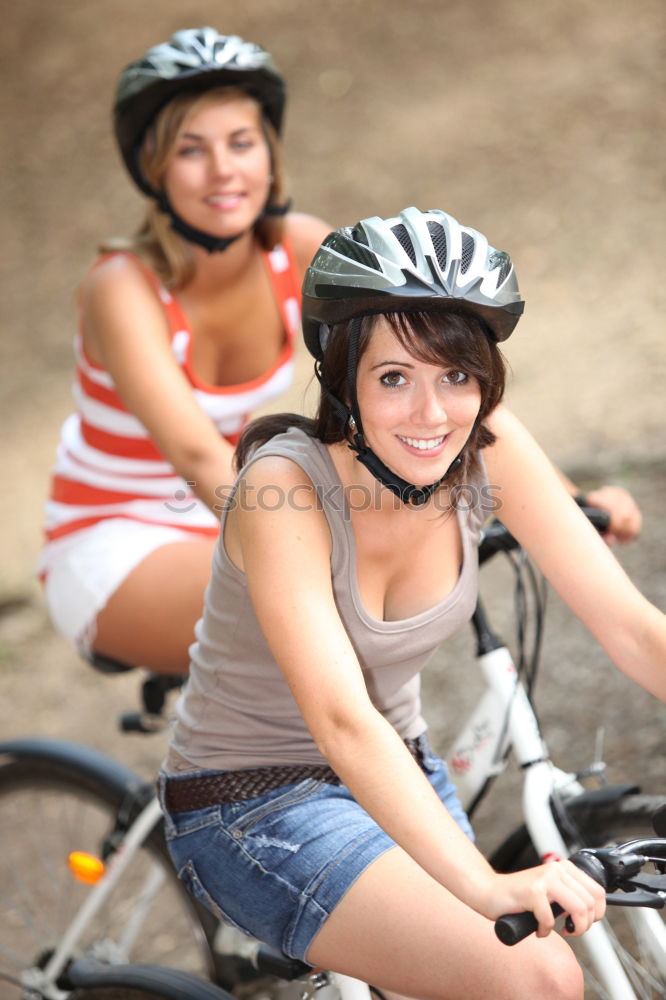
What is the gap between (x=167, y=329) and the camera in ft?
10.3

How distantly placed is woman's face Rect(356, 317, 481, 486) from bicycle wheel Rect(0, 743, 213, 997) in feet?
4.67

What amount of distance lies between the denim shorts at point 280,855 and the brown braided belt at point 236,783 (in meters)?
0.01

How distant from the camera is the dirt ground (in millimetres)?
4965

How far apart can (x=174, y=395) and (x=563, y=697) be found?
2163 millimetres

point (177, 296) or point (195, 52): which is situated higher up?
point (195, 52)

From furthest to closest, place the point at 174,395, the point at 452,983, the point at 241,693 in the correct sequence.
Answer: the point at 174,395 < the point at 241,693 < the point at 452,983

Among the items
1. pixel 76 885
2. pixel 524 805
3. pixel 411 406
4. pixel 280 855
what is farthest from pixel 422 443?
pixel 76 885

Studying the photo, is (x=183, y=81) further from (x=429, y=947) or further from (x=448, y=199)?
(x=448, y=199)

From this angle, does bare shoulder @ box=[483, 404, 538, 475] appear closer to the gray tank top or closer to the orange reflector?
the gray tank top

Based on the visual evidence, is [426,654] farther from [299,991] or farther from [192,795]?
[299,991]

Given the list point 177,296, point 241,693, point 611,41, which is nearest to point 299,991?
point 241,693

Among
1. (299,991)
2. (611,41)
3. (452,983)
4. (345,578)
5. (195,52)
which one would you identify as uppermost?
(611,41)

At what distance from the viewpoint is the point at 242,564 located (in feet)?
6.78

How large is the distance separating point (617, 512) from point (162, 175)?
157cm
